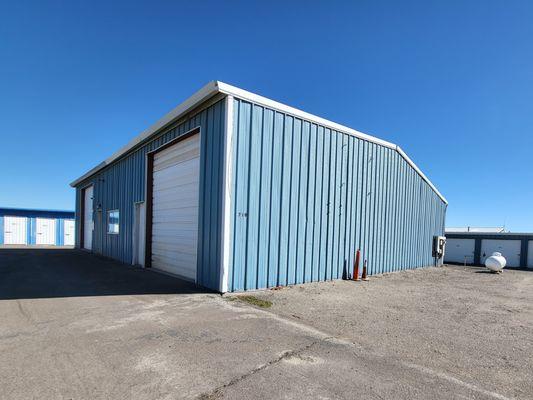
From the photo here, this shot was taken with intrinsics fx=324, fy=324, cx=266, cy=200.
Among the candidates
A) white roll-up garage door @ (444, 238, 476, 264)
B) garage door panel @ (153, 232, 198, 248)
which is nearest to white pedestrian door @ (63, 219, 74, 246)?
garage door panel @ (153, 232, 198, 248)

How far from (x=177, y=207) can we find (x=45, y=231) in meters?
27.8

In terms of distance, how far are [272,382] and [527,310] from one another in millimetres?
6896

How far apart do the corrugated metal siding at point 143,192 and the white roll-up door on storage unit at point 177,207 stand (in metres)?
0.59

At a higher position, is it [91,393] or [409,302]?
[91,393]

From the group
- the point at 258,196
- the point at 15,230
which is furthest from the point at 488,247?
the point at 15,230

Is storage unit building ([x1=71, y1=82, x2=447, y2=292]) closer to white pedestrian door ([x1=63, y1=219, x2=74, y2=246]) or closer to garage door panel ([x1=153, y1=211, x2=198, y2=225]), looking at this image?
garage door panel ([x1=153, y1=211, x2=198, y2=225])

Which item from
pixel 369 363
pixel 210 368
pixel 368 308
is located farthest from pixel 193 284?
pixel 369 363

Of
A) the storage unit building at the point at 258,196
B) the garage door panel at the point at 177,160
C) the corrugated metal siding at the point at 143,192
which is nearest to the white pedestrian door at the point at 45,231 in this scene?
the corrugated metal siding at the point at 143,192

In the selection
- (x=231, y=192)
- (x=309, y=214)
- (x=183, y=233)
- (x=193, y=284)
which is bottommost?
(x=193, y=284)

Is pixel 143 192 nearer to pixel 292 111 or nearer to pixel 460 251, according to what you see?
pixel 292 111

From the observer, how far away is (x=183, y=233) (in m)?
9.98

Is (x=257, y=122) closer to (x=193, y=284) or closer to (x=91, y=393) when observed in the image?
(x=193, y=284)

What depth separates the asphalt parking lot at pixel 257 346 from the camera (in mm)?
3252

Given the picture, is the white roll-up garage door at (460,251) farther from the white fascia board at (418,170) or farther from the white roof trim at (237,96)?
the white roof trim at (237,96)
